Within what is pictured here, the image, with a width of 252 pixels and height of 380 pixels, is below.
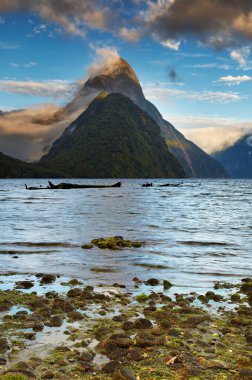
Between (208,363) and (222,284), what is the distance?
8.32 m

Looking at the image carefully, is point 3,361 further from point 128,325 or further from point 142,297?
point 142,297

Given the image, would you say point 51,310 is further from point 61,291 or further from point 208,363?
point 208,363

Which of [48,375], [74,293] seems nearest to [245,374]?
[48,375]

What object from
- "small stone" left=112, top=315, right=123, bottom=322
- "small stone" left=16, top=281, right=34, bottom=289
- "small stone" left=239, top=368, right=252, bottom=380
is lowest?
"small stone" left=16, top=281, right=34, bottom=289

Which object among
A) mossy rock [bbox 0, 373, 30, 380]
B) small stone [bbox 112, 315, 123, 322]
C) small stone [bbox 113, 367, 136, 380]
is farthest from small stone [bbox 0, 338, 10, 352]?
small stone [bbox 112, 315, 123, 322]

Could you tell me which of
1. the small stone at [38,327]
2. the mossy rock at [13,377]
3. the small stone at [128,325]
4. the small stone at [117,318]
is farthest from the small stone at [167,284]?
the mossy rock at [13,377]

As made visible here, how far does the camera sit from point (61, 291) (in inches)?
615

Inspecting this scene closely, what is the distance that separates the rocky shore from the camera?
873 centimetres

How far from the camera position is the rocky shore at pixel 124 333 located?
344 inches

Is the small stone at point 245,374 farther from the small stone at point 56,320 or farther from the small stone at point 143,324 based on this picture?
the small stone at point 56,320

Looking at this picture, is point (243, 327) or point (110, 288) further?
point (110, 288)

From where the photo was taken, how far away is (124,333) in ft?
35.9

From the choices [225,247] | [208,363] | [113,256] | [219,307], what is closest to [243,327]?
[219,307]

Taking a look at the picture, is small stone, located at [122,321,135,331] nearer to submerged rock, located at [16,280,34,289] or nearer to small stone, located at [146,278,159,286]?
small stone, located at [146,278,159,286]
